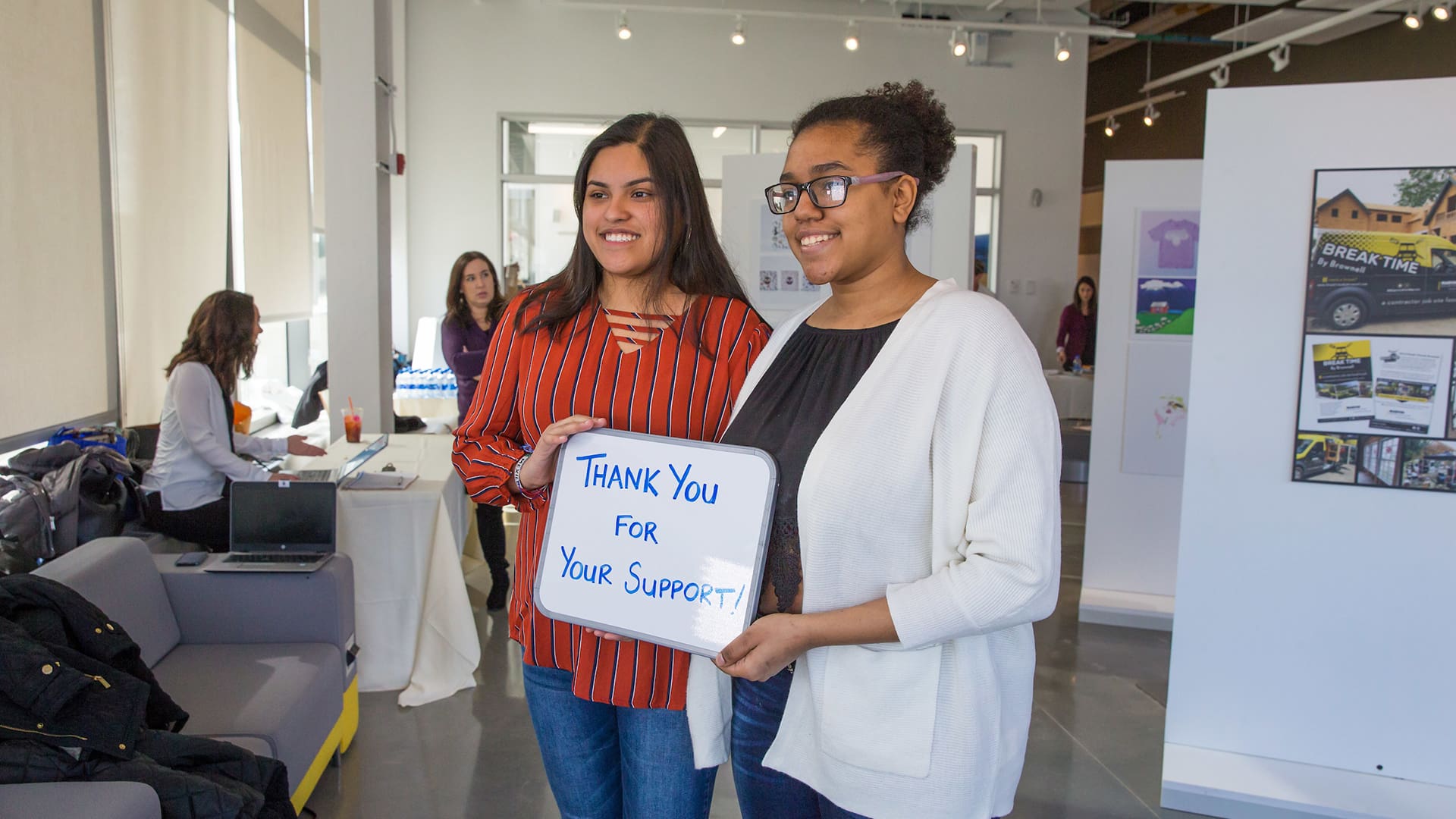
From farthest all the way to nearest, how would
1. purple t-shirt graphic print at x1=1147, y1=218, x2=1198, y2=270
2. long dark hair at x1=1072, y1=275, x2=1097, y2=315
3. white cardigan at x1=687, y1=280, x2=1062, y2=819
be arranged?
long dark hair at x1=1072, y1=275, x2=1097, y2=315, purple t-shirt graphic print at x1=1147, y1=218, x2=1198, y2=270, white cardigan at x1=687, y1=280, x2=1062, y2=819

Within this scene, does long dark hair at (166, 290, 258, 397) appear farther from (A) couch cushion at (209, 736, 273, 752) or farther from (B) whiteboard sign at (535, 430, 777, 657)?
(B) whiteboard sign at (535, 430, 777, 657)

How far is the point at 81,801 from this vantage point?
172cm

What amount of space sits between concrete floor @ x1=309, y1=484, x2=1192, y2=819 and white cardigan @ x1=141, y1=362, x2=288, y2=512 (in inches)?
44.4

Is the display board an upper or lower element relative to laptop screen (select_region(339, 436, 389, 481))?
upper

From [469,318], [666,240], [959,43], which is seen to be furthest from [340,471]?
[959,43]

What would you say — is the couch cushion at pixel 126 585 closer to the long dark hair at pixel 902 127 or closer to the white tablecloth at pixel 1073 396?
the long dark hair at pixel 902 127

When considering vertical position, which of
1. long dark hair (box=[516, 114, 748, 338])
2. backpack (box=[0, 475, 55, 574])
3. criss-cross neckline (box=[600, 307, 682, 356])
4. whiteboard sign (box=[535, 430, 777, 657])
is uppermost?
long dark hair (box=[516, 114, 748, 338])

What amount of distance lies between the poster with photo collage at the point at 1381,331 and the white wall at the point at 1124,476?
180 cm

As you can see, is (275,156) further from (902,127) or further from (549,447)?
(902,127)

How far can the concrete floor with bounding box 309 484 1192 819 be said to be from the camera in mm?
2992

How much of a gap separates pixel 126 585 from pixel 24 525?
908 millimetres

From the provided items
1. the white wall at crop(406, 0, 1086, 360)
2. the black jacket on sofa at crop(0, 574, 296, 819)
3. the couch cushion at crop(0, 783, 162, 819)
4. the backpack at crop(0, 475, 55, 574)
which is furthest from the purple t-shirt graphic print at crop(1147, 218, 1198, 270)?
the white wall at crop(406, 0, 1086, 360)

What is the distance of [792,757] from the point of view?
1314 mm

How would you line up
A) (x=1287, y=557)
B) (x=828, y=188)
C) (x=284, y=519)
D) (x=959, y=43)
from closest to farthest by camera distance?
(x=828, y=188)
(x=1287, y=557)
(x=284, y=519)
(x=959, y=43)
